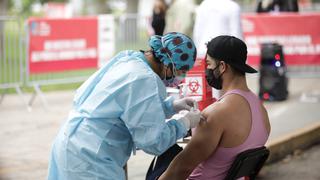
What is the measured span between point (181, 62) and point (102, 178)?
0.71 m

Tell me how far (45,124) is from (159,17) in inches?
119

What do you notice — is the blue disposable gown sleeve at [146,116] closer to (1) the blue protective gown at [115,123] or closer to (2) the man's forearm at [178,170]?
(1) the blue protective gown at [115,123]

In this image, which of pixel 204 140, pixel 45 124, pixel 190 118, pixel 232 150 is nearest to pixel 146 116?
pixel 190 118

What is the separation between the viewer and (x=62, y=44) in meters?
10.4

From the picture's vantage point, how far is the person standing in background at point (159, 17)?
34.5ft

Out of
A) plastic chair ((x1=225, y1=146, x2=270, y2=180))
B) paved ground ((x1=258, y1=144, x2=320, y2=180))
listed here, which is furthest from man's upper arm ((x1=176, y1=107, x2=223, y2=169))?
paved ground ((x1=258, y1=144, x2=320, y2=180))

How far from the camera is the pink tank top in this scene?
3.57 meters

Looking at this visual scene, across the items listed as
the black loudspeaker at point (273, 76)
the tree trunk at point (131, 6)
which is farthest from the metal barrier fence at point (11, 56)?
the tree trunk at point (131, 6)

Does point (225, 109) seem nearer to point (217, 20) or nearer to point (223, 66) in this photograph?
point (223, 66)

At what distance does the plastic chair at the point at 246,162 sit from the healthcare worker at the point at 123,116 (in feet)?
0.99

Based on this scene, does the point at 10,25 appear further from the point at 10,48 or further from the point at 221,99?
the point at 221,99

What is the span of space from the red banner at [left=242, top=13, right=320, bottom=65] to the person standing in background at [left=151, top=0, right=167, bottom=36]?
6.24 feet

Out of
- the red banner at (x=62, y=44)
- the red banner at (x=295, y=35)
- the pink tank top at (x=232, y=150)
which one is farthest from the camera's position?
the red banner at (x=295, y=35)

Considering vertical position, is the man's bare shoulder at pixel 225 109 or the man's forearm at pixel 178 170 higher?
the man's bare shoulder at pixel 225 109
